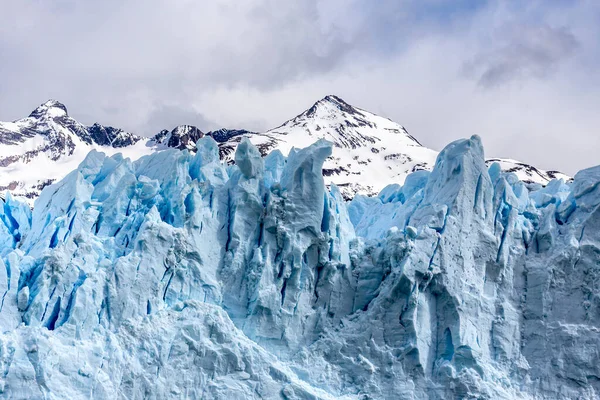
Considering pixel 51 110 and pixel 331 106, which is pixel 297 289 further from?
pixel 51 110

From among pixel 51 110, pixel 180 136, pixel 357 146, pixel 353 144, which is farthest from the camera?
pixel 51 110

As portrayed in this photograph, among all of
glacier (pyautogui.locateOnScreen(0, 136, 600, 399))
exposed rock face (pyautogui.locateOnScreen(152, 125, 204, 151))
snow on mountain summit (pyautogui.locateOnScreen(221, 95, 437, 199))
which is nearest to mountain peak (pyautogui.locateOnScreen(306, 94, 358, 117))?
snow on mountain summit (pyautogui.locateOnScreen(221, 95, 437, 199))

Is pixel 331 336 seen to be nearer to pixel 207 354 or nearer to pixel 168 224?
pixel 207 354

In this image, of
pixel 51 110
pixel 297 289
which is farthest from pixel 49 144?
pixel 297 289

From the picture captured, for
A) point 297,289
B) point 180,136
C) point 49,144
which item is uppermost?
point 180,136

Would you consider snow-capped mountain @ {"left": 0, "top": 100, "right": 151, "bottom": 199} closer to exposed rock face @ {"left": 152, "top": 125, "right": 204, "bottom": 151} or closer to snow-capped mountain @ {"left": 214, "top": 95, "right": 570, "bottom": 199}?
exposed rock face @ {"left": 152, "top": 125, "right": 204, "bottom": 151}

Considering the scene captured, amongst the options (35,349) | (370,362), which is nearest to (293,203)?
(370,362)
